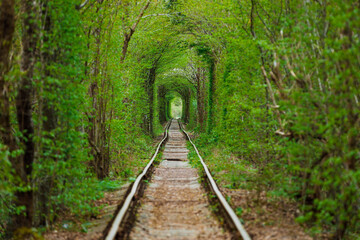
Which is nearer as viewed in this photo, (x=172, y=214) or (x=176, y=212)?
(x=172, y=214)

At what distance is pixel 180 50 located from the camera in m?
27.5

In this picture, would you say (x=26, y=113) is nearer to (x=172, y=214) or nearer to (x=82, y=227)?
(x=82, y=227)

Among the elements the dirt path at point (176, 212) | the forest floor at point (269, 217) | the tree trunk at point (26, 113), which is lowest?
the dirt path at point (176, 212)

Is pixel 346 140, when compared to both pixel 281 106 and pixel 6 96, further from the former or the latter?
pixel 6 96

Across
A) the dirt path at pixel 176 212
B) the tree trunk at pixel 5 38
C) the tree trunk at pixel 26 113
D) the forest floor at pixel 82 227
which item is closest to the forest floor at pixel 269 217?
the dirt path at pixel 176 212

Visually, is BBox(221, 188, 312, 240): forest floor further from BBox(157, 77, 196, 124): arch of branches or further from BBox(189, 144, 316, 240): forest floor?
BBox(157, 77, 196, 124): arch of branches

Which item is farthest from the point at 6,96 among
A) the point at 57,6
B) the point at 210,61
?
the point at 210,61

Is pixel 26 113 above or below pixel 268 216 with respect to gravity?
above

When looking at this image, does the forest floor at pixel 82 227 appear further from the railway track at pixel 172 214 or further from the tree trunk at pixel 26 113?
the tree trunk at pixel 26 113

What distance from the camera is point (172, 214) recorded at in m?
6.98

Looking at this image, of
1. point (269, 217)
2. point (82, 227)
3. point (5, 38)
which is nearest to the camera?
point (5, 38)

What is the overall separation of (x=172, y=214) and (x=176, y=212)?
0.58 ft

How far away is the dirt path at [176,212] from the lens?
5.69 m

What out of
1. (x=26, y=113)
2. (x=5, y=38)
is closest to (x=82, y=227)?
(x=26, y=113)
